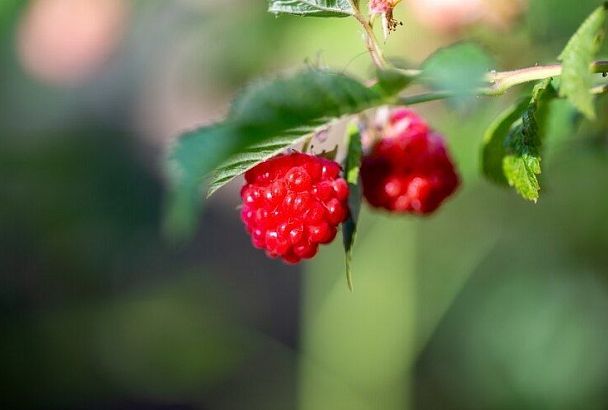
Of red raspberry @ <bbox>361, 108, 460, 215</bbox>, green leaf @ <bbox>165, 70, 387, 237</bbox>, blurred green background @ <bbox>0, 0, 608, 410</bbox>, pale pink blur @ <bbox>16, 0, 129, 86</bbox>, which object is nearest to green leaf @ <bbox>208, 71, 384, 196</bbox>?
green leaf @ <bbox>165, 70, 387, 237</bbox>

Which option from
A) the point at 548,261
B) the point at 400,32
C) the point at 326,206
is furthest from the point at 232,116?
the point at 548,261

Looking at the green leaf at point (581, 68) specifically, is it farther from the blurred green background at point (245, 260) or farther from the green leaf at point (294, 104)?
the blurred green background at point (245, 260)

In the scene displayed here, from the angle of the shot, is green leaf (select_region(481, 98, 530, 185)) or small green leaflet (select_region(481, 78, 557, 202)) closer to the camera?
small green leaflet (select_region(481, 78, 557, 202))

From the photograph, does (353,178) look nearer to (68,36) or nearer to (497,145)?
(497,145)

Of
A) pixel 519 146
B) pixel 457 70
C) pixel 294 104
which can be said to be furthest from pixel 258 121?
pixel 519 146

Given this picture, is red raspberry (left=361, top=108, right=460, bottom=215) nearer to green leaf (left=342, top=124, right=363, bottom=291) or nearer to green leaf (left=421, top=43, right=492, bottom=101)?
green leaf (left=342, top=124, right=363, bottom=291)

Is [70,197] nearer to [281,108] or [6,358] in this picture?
[6,358]
